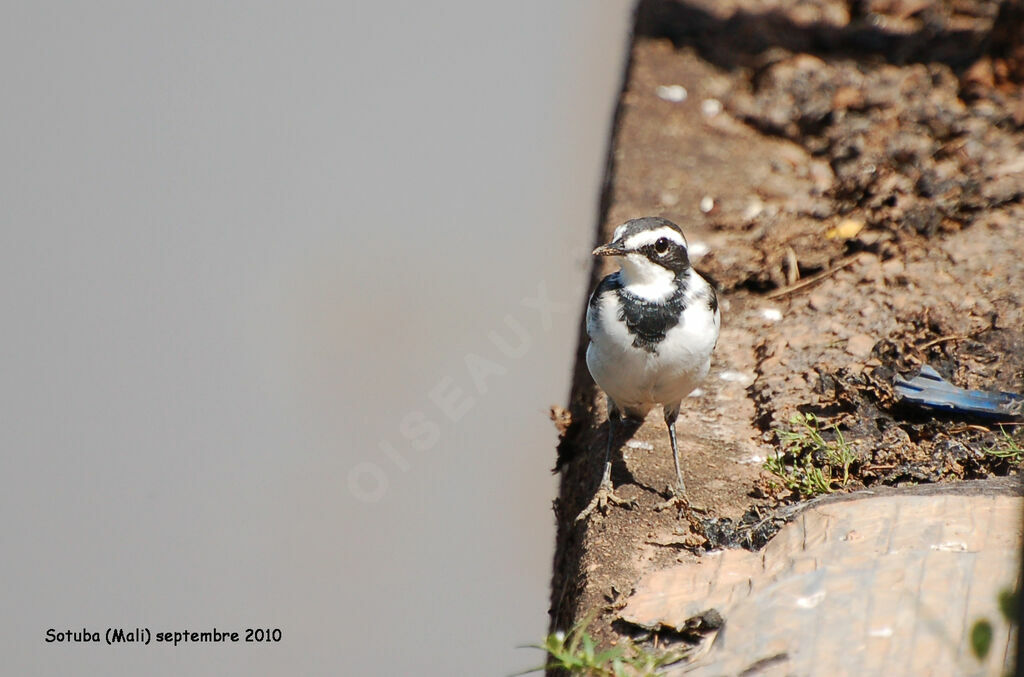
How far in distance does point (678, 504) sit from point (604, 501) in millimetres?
294

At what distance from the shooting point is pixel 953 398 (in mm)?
4195

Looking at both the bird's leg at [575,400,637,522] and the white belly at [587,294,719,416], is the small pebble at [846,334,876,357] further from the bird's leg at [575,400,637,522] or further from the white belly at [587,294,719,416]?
the bird's leg at [575,400,637,522]

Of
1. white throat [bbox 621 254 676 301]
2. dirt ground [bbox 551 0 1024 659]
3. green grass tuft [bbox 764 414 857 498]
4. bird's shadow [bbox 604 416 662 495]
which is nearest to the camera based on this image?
Result: green grass tuft [bbox 764 414 857 498]

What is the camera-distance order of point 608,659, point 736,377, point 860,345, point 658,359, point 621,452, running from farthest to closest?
point 736,377 < point 860,345 < point 621,452 < point 658,359 < point 608,659

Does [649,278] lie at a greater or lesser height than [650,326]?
greater

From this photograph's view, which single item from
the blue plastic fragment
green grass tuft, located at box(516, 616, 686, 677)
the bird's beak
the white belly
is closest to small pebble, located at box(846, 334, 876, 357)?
the blue plastic fragment

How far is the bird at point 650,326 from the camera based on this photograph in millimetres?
4062

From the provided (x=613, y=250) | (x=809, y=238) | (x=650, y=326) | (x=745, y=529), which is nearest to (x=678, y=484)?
(x=745, y=529)

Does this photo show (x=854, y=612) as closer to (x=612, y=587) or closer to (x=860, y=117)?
(x=612, y=587)

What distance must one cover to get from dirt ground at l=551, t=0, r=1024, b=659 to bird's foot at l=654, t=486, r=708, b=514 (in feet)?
0.11

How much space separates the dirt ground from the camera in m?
4.08

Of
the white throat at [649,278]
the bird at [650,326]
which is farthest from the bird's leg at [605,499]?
the white throat at [649,278]

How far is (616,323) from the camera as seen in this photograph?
13.5ft

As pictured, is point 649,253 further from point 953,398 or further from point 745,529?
point 953,398
